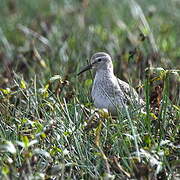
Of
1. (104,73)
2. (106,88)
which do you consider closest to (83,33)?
(104,73)

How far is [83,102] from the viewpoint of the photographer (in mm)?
4969

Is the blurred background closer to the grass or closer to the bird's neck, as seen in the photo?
the grass

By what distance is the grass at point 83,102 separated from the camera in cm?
352

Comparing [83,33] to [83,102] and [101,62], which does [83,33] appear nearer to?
[101,62]

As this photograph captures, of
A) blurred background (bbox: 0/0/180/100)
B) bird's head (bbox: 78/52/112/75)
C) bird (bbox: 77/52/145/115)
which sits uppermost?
bird's head (bbox: 78/52/112/75)

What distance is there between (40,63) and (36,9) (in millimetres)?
4063

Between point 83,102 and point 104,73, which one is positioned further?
point 104,73

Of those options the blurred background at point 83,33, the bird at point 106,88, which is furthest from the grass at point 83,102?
the bird at point 106,88

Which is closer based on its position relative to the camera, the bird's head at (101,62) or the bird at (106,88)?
the bird at (106,88)

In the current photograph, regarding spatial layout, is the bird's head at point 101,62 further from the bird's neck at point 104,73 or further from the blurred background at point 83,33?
the blurred background at point 83,33

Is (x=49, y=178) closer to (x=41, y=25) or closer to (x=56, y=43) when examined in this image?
(x=56, y=43)

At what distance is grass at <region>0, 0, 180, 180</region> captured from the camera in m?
3.52

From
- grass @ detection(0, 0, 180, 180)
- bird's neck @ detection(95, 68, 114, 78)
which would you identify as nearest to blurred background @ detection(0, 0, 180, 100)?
grass @ detection(0, 0, 180, 180)

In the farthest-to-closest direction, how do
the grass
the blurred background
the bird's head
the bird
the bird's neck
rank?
the blurred background → the bird's head → the bird's neck → the bird → the grass
